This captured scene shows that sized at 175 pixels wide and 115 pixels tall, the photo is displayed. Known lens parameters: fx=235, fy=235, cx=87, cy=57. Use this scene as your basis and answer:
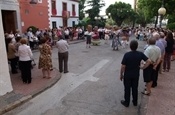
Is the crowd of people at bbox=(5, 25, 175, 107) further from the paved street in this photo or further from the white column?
the white column

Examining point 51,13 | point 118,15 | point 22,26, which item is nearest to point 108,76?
point 22,26

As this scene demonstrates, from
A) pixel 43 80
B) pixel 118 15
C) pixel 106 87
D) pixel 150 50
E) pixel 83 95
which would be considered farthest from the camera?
pixel 118 15

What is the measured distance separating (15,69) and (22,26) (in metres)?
11.0

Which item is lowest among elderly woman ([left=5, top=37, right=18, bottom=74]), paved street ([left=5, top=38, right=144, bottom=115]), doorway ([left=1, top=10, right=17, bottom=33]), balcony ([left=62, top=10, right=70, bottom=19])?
paved street ([left=5, top=38, right=144, bottom=115])

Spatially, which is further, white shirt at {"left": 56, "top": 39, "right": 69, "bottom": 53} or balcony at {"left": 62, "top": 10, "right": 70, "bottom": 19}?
balcony at {"left": 62, "top": 10, "right": 70, "bottom": 19}

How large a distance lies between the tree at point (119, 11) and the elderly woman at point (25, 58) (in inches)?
1815

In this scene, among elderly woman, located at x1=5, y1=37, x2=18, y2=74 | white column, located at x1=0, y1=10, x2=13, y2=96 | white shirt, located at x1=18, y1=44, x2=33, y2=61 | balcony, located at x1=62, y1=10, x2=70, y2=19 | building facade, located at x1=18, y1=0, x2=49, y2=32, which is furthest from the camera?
balcony, located at x1=62, y1=10, x2=70, y2=19

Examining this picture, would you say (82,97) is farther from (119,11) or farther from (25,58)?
(119,11)

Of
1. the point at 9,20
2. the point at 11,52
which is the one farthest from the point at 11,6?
the point at 11,52

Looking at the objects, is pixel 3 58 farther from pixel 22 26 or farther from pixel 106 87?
pixel 22 26

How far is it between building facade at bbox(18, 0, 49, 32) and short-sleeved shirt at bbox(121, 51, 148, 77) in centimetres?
1569

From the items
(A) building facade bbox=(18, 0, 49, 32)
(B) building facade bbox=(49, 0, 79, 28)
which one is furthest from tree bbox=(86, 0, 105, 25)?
(A) building facade bbox=(18, 0, 49, 32)

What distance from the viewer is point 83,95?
23.1 ft

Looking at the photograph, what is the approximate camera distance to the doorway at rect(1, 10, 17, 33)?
17938 millimetres
